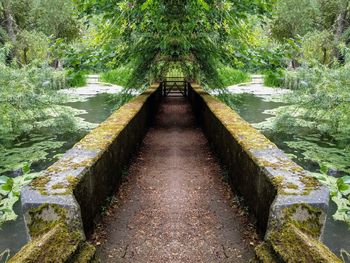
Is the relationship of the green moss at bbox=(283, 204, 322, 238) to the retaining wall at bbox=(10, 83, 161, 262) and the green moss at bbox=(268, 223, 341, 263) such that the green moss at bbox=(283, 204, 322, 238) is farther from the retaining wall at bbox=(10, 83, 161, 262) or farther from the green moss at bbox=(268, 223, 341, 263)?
the retaining wall at bbox=(10, 83, 161, 262)

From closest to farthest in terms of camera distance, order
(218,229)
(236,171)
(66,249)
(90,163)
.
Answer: (66,249) → (90,163) → (218,229) → (236,171)

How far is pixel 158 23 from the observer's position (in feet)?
38.3

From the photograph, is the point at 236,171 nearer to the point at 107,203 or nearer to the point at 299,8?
the point at 107,203

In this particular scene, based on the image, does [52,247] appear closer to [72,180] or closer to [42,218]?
[42,218]

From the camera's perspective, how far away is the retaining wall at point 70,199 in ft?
10.5

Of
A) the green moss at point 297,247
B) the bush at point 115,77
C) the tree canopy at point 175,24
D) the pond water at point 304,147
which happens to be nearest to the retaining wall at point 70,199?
the green moss at point 297,247

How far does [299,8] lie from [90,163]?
139 feet

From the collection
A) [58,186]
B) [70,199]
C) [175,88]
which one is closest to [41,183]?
A: [58,186]

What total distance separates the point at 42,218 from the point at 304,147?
1188cm

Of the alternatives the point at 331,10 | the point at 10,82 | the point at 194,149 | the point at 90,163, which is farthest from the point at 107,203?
the point at 331,10

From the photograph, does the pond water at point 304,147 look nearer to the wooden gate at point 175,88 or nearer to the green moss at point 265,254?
the green moss at point 265,254

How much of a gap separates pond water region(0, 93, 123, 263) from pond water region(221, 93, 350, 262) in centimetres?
560

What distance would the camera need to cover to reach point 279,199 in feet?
12.3

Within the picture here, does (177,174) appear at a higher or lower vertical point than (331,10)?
lower
